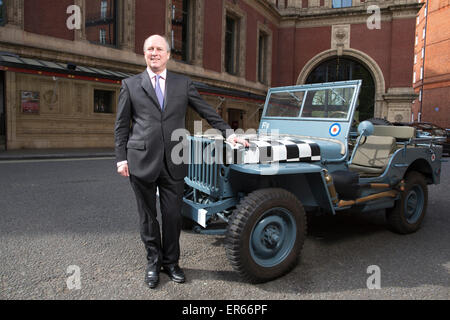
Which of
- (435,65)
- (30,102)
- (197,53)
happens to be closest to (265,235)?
(30,102)

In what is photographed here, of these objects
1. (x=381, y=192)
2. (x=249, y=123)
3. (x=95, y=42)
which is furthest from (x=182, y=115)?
(x=249, y=123)

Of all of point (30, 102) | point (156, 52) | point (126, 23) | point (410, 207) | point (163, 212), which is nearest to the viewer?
point (156, 52)

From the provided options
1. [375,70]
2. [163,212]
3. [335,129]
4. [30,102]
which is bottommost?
[163,212]

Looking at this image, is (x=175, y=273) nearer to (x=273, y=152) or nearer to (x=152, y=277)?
(x=152, y=277)

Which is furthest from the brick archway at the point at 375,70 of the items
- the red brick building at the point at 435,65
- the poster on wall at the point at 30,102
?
the poster on wall at the point at 30,102

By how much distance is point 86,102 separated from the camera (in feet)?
46.3

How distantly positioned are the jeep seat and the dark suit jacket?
277cm

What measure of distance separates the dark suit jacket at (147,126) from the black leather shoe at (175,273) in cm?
79

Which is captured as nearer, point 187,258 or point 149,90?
point 149,90

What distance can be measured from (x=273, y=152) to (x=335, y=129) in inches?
47.6

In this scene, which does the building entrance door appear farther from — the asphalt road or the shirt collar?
the shirt collar

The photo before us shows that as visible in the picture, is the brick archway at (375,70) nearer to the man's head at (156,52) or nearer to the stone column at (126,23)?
the stone column at (126,23)

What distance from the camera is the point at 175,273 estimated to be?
2947mm
